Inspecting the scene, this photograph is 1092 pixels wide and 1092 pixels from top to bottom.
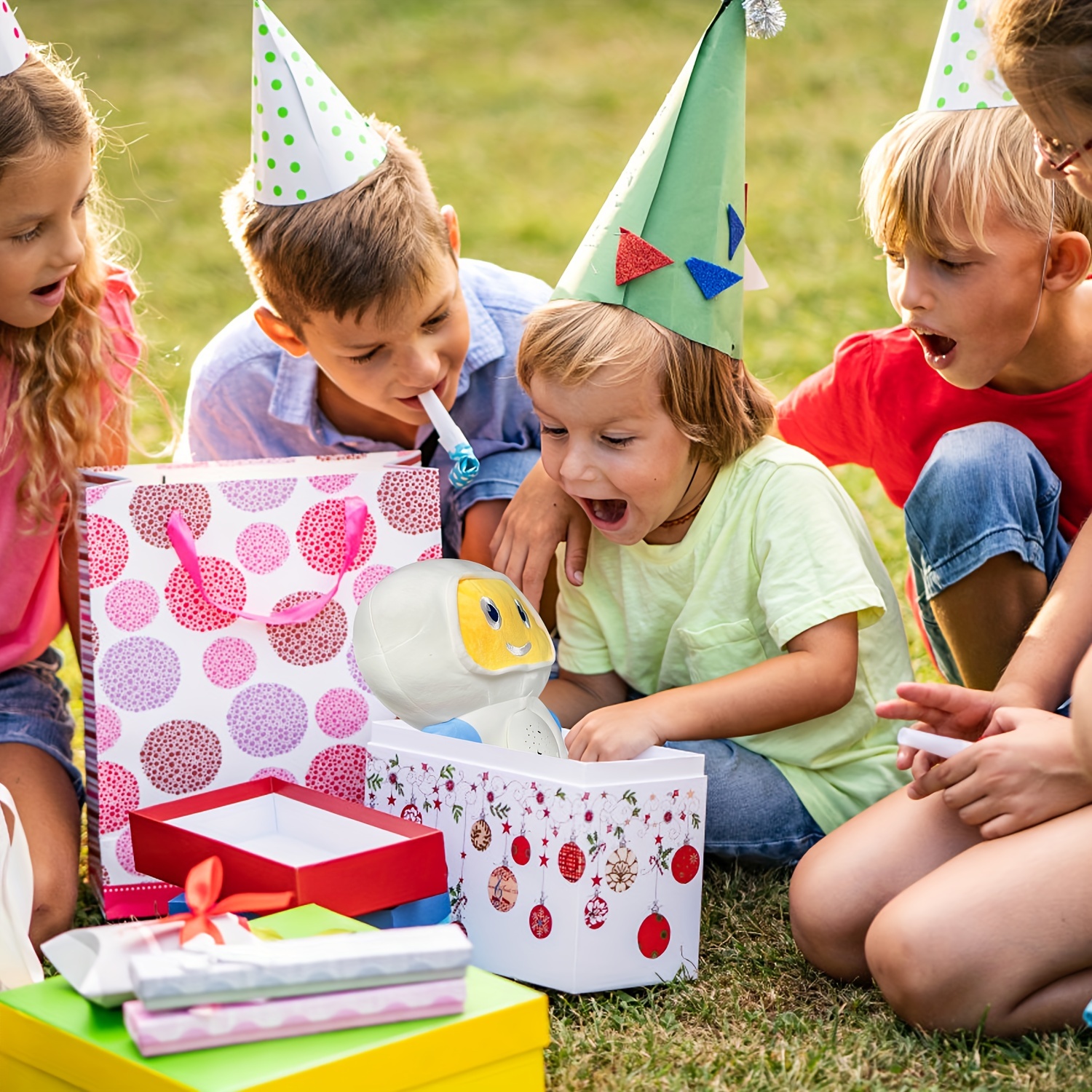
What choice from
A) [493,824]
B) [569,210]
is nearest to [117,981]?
[493,824]

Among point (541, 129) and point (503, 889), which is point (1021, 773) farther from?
point (541, 129)

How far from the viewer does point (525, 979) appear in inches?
55.2

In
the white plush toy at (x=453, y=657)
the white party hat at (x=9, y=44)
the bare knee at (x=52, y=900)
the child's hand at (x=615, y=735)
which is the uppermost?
the white party hat at (x=9, y=44)

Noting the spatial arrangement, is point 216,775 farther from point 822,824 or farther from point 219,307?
point 219,307

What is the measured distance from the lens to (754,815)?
1.63m

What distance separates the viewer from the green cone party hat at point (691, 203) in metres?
1.59

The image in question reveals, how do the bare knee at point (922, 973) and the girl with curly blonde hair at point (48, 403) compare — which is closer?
the bare knee at point (922, 973)

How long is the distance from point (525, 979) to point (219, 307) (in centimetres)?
358

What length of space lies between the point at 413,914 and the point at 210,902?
27cm

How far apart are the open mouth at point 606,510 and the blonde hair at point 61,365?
2.08ft

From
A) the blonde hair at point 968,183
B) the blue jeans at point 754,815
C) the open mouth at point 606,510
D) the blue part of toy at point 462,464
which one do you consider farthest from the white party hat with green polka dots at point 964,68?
the blue jeans at point 754,815

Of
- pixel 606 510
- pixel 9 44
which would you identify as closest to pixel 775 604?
pixel 606 510

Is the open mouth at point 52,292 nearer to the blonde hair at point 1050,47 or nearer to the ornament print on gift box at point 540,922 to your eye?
the ornament print on gift box at point 540,922

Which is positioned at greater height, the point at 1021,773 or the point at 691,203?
the point at 691,203
